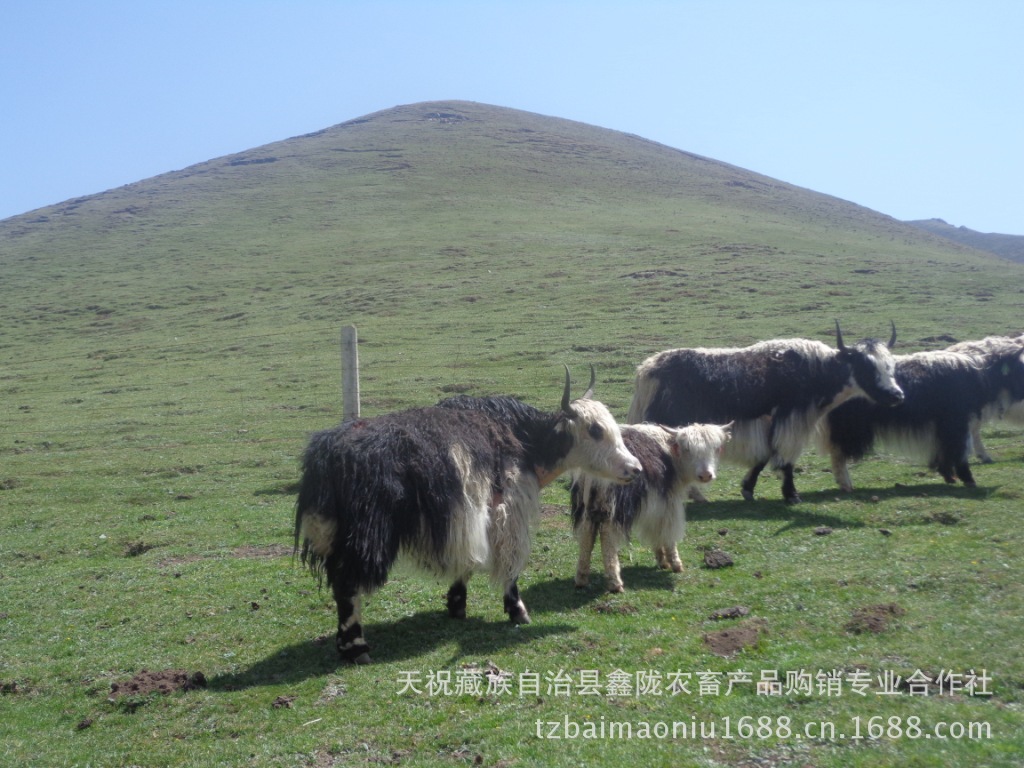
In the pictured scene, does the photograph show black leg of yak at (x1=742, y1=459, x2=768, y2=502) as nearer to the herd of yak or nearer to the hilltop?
the herd of yak

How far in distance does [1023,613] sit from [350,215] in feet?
241

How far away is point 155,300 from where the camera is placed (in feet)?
177

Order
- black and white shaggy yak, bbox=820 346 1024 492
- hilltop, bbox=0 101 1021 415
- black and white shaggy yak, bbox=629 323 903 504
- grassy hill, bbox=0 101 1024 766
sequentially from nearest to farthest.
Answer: grassy hill, bbox=0 101 1024 766, black and white shaggy yak, bbox=629 323 903 504, black and white shaggy yak, bbox=820 346 1024 492, hilltop, bbox=0 101 1021 415

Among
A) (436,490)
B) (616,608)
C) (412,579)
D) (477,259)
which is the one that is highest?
(477,259)

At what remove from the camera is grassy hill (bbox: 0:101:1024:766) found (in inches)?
246

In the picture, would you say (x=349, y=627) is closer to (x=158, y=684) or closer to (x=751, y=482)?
(x=158, y=684)

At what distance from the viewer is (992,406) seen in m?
14.7

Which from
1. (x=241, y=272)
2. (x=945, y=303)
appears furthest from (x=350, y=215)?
(x=945, y=303)

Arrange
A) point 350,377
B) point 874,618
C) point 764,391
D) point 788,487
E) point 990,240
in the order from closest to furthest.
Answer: point 874,618
point 788,487
point 764,391
point 350,377
point 990,240

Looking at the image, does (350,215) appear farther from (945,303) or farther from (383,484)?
(383,484)

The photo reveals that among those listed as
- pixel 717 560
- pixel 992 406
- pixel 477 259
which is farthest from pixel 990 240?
pixel 717 560

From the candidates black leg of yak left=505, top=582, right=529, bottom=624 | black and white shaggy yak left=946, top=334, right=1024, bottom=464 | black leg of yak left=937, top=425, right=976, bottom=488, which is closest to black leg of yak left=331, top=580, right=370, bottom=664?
black leg of yak left=505, top=582, right=529, bottom=624

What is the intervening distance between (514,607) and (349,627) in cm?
157

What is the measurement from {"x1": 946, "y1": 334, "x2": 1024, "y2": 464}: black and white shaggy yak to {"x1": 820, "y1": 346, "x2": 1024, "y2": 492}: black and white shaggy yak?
786mm
